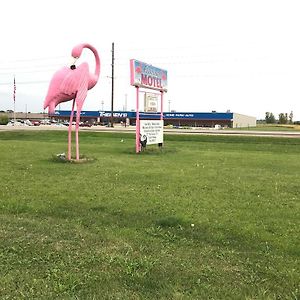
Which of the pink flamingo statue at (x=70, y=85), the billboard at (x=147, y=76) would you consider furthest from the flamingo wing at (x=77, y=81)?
the billboard at (x=147, y=76)

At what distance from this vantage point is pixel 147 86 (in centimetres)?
1923

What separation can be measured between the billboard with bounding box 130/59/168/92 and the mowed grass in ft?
30.1

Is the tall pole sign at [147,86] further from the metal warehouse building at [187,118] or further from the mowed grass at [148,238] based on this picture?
the metal warehouse building at [187,118]

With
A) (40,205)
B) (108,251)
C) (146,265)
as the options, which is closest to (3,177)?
(40,205)

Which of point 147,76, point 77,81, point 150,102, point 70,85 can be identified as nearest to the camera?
point 70,85

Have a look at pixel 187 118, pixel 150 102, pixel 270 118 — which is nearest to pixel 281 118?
pixel 270 118

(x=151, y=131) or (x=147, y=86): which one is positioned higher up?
(x=147, y=86)

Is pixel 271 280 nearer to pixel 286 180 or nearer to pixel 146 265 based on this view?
pixel 146 265

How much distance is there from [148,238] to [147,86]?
584 inches

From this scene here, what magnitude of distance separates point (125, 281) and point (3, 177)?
6618 mm

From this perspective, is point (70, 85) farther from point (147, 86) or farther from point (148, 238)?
point (148, 238)

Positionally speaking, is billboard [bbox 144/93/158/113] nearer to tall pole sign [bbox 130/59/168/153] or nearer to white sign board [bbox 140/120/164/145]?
tall pole sign [bbox 130/59/168/153]

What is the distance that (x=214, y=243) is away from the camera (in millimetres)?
4848

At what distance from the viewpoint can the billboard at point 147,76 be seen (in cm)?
1781
